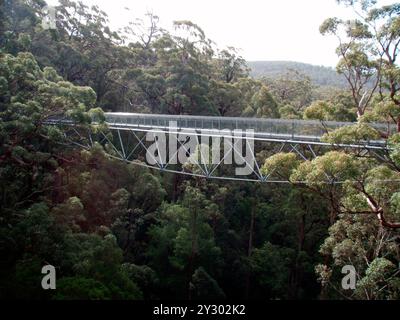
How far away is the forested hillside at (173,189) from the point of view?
8.49 m

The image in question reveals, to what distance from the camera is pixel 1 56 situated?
430 inches

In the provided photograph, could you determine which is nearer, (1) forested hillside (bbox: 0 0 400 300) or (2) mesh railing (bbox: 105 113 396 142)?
(1) forested hillside (bbox: 0 0 400 300)

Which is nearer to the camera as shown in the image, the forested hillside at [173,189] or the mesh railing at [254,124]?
the forested hillside at [173,189]

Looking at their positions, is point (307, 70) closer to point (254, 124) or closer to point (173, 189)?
point (173, 189)

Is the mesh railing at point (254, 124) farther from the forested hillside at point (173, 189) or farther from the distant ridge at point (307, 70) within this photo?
the distant ridge at point (307, 70)

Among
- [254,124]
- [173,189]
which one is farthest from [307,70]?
[254,124]

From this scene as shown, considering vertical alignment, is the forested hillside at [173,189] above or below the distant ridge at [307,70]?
below

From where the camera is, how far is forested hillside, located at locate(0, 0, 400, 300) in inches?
334

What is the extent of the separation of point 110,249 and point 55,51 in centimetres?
947

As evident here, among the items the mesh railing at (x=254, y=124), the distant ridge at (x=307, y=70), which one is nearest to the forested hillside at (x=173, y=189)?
the mesh railing at (x=254, y=124)

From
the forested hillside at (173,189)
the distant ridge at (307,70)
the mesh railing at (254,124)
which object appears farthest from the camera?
the distant ridge at (307,70)

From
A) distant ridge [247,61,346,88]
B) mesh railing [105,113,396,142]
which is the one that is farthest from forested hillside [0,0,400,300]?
distant ridge [247,61,346,88]

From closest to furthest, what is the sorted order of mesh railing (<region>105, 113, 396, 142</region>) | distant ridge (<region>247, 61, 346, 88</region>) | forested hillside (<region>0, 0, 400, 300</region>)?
forested hillside (<region>0, 0, 400, 300</region>)
mesh railing (<region>105, 113, 396, 142</region>)
distant ridge (<region>247, 61, 346, 88</region>)

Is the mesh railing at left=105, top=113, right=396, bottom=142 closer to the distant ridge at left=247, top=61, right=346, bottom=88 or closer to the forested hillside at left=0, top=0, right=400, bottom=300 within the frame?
the forested hillside at left=0, top=0, right=400, bottom=300
